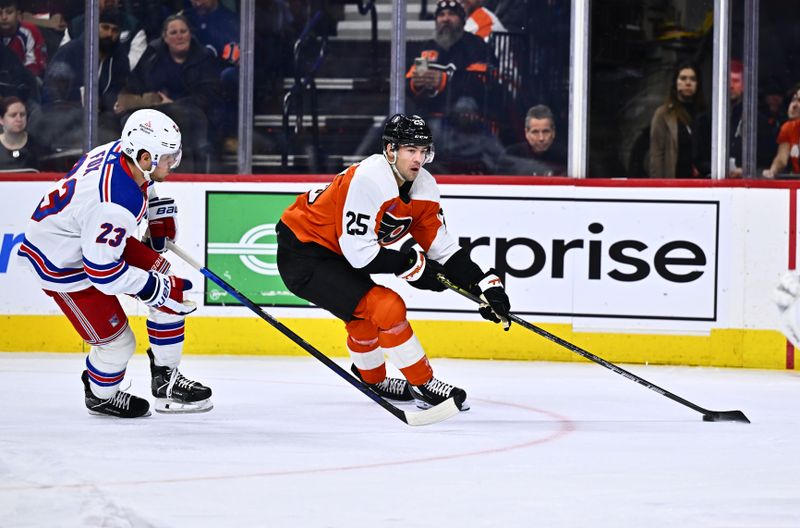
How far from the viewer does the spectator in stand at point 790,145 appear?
18.2ft

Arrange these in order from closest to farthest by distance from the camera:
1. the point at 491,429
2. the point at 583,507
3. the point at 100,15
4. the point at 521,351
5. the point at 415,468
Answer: the point at 583,507 → the point at 415,468 → the point at 491,429 → the point at 521,351 → the point at 100,15

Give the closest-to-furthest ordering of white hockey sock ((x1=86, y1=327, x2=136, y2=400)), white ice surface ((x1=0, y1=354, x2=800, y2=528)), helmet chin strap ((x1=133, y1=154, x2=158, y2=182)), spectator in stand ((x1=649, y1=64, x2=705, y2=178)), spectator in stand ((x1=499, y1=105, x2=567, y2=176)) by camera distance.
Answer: white ice surface ((x1=0, y1=354, x2=800, y2=528)), helmet chin strap ((x1=133, y1=154, x2=158, y2=182)), white hockey sock ((x1=86, y1=327, x2=136, y2=400)), spectator in stand ((x1=649, y1=64, x2=705, y2=178)), spectator in stand ((x1=499, y1=105, x2=567, y2=176))

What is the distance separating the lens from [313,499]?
2.60 m

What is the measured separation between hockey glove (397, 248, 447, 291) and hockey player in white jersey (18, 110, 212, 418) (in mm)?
687

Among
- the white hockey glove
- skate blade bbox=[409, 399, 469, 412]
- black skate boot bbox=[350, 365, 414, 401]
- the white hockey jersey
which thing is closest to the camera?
the white hockey glove

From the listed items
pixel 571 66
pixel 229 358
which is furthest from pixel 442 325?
pixel 571 66

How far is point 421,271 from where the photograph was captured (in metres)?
3.82

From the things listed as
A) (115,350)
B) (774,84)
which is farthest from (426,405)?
(774,84)

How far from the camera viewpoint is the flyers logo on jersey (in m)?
3.95

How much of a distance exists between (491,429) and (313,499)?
1152 mm

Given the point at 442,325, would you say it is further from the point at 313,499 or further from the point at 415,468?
the point at 313,499

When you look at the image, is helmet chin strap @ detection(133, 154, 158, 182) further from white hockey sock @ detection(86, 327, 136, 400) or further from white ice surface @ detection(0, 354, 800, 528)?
white ice surface @ detection(0, 354, 800, 528)

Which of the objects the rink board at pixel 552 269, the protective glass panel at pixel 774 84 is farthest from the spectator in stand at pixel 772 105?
the rink board at pixel 552 269

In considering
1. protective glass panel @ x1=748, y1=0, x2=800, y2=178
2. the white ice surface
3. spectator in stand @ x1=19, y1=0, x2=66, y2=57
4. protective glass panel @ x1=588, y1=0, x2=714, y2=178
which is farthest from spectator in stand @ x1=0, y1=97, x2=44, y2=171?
protective glass panel @ x1=748, y1=0, x2=800, y2=178
